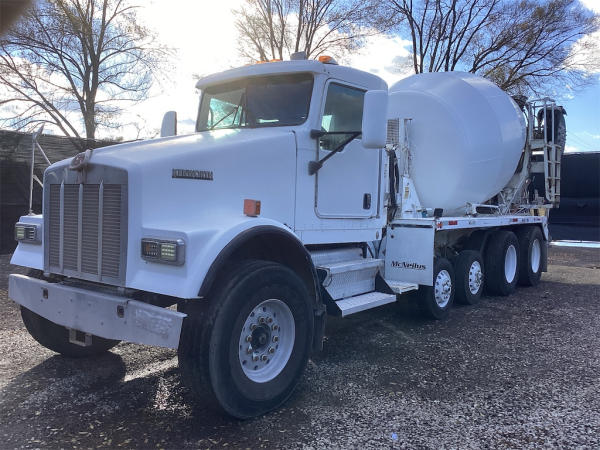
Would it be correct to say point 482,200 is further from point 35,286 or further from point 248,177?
point 35,286

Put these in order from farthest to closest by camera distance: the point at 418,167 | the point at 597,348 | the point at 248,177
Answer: the point at 418,167 → the point at 597,348 → the point at 248,177

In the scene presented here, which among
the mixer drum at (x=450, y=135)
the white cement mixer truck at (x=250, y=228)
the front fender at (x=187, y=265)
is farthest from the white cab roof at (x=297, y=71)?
the front fender at (x=187, y=265)

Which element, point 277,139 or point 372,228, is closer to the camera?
point 277,139

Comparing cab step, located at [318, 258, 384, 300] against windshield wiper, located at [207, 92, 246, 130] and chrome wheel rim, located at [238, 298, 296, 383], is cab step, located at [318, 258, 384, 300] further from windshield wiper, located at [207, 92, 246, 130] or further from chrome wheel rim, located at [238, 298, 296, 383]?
windshield wiper, located at [207, 92, 246, 130]

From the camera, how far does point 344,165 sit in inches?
203

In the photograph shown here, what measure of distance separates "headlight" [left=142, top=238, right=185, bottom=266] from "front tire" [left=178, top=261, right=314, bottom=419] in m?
0.36

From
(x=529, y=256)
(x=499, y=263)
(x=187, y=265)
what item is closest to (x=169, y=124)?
(x=187, y=265)

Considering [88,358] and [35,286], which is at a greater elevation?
[35,286]

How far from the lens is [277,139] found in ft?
14.6

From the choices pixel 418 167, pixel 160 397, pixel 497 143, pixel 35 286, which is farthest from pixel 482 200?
pixel 35 286

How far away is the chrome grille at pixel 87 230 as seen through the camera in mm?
3543

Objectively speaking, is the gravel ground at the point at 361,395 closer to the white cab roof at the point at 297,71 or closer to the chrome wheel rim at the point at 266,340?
the chrome wheel rim at the point at 266,340

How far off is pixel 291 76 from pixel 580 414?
381cm

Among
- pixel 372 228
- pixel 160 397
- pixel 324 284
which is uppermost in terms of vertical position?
pixel 372 228
